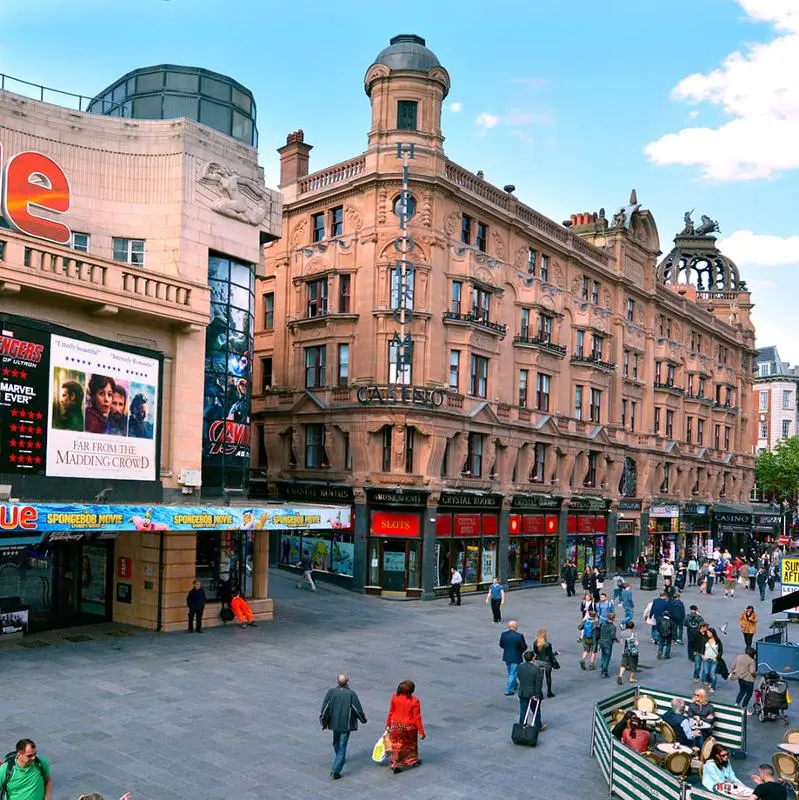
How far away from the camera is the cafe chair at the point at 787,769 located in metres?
12.8

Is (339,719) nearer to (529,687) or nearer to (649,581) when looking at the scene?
(529,687)

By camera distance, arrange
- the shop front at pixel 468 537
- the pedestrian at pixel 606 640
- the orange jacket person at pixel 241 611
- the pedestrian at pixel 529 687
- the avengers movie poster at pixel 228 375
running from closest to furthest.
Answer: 1. the pedestrian at pixel 529 687
2. the pedestrian at pixel 606 640
3. the orange jacket person at pixel 241 611
4. the avengers movie poster at pixel 228 375
5. the shop front at pixel 468 537

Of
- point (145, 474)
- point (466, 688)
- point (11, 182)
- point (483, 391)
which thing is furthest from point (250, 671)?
point (483, 391)

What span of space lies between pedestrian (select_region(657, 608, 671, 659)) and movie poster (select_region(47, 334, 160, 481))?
15.2m

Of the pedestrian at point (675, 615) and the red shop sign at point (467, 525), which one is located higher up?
the red shop sign at point (467, 525)

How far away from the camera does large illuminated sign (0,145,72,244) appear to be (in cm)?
2223

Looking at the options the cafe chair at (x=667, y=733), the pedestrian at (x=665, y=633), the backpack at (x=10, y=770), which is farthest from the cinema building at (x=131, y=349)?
the cafe chair at (x=667, y=733)

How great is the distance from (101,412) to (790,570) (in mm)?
17643

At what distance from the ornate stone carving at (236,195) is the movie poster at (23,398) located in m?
8.10

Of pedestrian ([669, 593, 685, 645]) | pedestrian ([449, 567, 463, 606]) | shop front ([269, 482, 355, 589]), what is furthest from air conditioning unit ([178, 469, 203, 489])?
pedestrian ([669, 593, 685, 645])

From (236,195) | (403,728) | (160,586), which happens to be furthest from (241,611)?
(403,728)

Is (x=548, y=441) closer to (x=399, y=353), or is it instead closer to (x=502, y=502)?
(x=502, y=502)

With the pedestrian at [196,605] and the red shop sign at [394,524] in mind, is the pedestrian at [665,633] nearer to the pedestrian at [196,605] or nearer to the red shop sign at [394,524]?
the pedestrian at [196,605]

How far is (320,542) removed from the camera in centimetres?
3903
